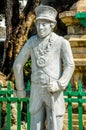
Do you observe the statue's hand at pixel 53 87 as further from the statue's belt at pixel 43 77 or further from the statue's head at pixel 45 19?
the statue's head at pixel 45 19

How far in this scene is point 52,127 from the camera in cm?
398

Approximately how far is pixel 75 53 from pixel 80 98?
53.0 inches

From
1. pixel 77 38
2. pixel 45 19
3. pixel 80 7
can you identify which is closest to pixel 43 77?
pixel 45 19

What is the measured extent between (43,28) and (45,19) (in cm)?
10

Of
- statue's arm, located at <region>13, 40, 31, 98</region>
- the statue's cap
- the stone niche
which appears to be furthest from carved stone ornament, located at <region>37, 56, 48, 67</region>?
the stone niche

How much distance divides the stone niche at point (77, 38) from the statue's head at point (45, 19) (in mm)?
1832

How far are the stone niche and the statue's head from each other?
1.83m

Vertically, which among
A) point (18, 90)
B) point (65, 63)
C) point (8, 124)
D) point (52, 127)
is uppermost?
point (65, 63)

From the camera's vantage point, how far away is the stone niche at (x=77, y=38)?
19.0ft

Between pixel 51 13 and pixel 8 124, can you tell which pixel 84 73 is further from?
pixel 51 13

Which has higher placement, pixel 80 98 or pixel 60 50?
pixel 60 50

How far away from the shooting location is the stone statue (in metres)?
3.95

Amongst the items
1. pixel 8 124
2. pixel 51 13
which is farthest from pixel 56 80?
pixel 8 124

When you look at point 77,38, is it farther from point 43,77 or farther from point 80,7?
point 43,77
